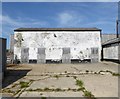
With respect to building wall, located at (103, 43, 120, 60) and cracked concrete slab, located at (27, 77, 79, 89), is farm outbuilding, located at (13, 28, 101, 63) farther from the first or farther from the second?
cracked concrete slab, located at (27, 77, 79, 89)

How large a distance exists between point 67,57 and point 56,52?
2.03m

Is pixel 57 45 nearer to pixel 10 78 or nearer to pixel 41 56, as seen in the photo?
pixel 41 56

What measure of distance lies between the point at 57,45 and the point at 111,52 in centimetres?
890

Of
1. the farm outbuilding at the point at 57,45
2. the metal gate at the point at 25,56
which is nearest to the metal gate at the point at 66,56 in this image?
the farm outbuilding at the point at 57,45

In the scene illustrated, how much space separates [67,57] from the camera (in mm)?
33219

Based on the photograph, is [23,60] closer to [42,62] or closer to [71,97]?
[42,62]

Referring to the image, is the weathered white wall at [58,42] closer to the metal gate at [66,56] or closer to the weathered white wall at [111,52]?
the metal gate at [66,56]

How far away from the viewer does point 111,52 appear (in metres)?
31.8

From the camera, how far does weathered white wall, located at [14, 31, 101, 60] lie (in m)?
33.5

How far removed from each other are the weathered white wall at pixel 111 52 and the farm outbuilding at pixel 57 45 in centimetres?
162

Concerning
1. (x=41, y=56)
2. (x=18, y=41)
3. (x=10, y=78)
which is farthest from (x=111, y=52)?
(x=10, y=78)

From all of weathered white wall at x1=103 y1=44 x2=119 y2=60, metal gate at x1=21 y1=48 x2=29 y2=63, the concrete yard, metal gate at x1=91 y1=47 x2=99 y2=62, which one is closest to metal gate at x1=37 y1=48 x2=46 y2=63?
metal gate at x1=21 y1=48 x2=29 y2=63

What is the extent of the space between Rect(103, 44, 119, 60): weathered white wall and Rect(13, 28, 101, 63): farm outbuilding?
162 cm

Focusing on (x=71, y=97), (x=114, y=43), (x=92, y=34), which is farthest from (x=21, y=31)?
(x=71, y=97)
